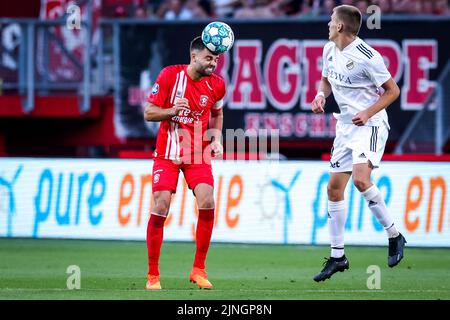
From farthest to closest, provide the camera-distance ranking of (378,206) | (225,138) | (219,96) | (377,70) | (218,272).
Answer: (225,138) → (218,272) → (219,96) → (378,206) → (377,70)

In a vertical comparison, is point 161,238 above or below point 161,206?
below

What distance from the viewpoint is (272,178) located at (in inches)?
669

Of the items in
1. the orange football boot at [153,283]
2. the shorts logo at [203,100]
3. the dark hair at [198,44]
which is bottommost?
the orange football boot at [153,283]

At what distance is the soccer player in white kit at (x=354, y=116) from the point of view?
10711 millimetres

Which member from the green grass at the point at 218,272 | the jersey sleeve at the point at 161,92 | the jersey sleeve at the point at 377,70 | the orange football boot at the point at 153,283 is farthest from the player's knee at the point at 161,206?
the jersey sleeve at the point at 377,70

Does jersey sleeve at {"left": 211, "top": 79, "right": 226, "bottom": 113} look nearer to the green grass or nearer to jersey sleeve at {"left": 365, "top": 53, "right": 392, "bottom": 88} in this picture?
jersey sleeve at {"left": 365, "top": 53, "right": 392, "bottom": 88}

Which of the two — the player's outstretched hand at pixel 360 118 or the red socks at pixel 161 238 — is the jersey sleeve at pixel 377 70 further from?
the red socks at pixel 161 238

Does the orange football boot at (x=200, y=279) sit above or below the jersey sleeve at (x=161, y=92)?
below

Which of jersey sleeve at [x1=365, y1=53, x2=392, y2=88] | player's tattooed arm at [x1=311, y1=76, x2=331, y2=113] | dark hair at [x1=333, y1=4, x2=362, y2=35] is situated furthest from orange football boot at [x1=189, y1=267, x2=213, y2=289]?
dark hair at [x1=333, y1=4, x2=362, y2=35]

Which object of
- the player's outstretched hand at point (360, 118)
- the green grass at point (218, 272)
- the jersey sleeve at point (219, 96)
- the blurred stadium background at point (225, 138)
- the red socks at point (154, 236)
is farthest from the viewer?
the blurred stadium background at point (225, 138)

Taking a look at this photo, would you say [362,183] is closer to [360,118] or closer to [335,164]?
[335,164]

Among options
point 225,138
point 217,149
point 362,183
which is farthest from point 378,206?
point 225,138

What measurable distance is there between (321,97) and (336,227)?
4.12 ft

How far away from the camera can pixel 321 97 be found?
1097cm
